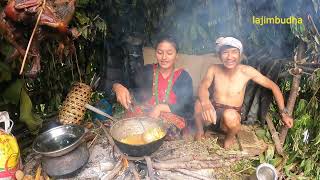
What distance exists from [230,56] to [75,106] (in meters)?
2.14

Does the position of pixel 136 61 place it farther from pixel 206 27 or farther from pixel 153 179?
pixel 153 179

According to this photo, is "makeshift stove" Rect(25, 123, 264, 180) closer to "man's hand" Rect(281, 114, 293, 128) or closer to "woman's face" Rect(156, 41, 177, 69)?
"man's hand" Rect(281, 114, 293, 128)

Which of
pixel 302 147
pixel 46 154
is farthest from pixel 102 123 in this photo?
pixel 302 147

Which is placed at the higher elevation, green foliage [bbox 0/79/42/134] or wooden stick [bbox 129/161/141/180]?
green foliage [bbox 0/79/42/134]

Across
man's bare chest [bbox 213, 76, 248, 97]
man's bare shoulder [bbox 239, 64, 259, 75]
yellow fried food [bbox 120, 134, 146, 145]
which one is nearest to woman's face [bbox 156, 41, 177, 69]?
→ man's bare chest [bbox 213, 76, 248, 97]

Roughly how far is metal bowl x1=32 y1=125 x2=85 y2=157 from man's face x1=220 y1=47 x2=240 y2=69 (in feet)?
6.30

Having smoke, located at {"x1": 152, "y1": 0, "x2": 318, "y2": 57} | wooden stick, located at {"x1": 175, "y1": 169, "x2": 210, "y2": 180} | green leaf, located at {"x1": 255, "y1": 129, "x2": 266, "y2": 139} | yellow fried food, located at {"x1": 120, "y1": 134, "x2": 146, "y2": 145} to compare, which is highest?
smoke, located at {"x1": 152, "y1": 0, "x2": 318, "y2": 57}

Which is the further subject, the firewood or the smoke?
the smoke

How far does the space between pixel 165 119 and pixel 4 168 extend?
6.60 ft

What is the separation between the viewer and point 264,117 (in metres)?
4.76

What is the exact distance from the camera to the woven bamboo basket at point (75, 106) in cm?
457

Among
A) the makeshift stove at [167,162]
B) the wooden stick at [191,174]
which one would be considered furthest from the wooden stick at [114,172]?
the wooden stick at [191,174]

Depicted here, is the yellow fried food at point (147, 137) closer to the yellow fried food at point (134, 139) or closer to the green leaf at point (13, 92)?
the yellow fried food at point (134, 139)

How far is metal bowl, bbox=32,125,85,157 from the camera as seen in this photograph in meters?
3.81
